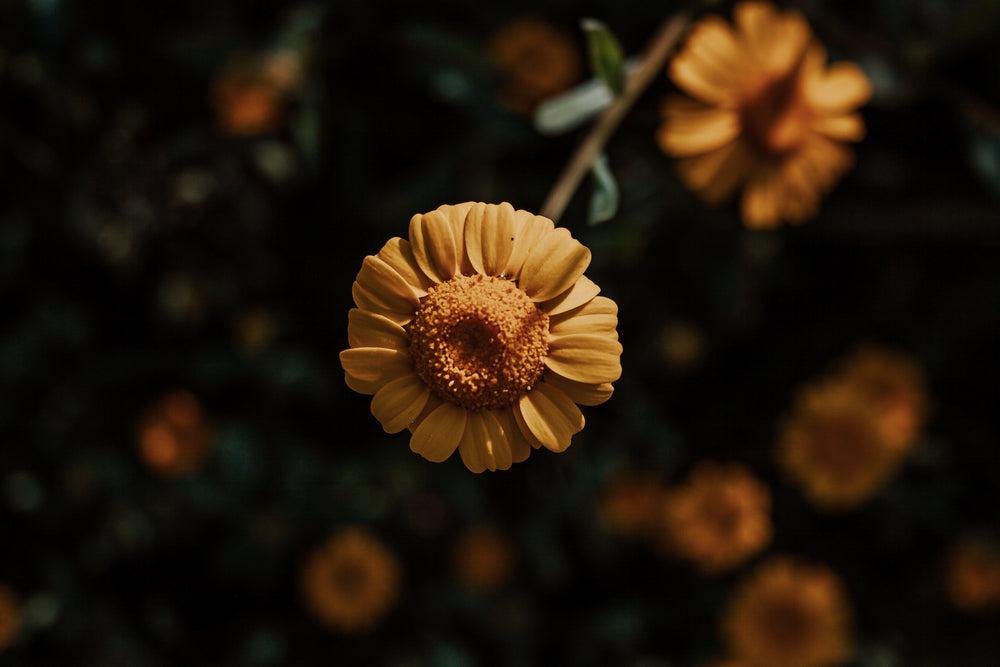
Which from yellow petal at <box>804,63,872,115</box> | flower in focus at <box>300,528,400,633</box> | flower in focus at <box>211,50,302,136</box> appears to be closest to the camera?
yellow petal at <box>804,63,872,115</box>

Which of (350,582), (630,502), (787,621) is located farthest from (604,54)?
(787,621)

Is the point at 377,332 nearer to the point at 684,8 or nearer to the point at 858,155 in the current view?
the point at 684,8

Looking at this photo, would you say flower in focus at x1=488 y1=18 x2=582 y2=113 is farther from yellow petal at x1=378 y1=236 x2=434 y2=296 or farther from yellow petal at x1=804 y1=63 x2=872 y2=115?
yellow petal at x1=378 y1=236 x2=434 y2=296

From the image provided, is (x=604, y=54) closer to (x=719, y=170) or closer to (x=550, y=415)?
(x=719, y=170)

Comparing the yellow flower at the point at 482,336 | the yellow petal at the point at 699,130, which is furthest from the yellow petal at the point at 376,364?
the yellow petal at the point at 699,130

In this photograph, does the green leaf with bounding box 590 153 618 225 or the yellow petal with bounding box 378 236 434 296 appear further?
the green leaf with bounding box 590 153 618 225

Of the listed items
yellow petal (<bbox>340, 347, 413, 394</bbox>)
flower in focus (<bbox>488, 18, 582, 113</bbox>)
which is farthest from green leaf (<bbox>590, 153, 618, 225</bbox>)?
flower in focus (<bbox>488, 18, 582, 113</bbox>)
